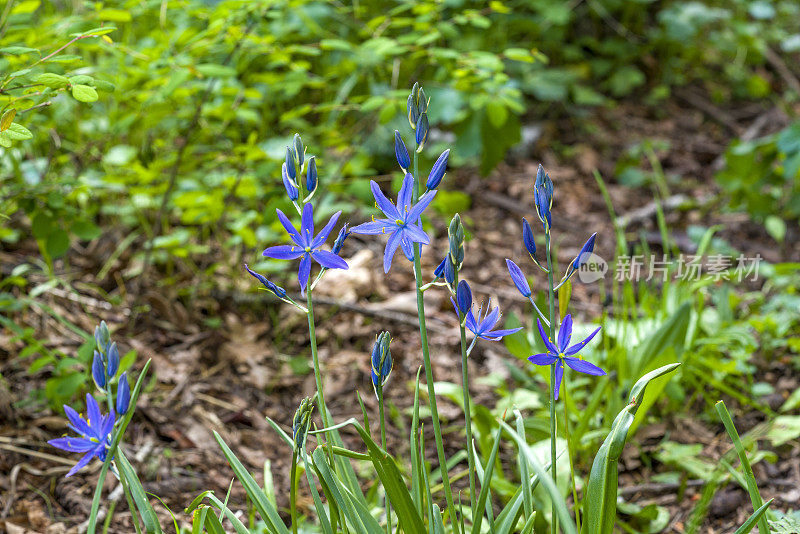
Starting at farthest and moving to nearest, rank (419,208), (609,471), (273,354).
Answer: (273,354) → (609,471) → (419,208)

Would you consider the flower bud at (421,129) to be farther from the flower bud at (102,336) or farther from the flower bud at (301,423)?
the flower bud at (102,336)

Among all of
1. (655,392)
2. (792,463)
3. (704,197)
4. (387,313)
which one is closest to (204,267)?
(387,313)

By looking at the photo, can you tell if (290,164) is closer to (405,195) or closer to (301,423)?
(405,195)

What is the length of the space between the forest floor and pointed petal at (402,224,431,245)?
3.82 ft

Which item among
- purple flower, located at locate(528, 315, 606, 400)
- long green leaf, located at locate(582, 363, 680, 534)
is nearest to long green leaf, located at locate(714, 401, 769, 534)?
long green leaf, located at locate(582, 363, 680, 534)

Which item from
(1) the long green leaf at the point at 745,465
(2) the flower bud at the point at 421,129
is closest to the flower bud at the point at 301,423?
(2) the flower bud at the point at 421,129

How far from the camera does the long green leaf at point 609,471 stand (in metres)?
1.06

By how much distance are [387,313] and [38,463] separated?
1.32m

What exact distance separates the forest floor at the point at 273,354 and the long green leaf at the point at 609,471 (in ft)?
2.73

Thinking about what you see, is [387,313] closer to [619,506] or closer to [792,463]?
[619,506]

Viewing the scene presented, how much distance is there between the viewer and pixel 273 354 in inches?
101

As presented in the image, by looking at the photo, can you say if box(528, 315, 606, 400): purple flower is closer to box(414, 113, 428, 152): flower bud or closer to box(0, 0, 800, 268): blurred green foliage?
box(414, 113, 428, 152): flower bud

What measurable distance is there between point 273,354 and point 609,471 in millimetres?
1682

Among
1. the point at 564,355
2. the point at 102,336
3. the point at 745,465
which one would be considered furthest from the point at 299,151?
the point at 745,465
